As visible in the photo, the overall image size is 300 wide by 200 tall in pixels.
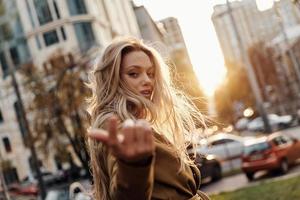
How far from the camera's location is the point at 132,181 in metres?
1.80

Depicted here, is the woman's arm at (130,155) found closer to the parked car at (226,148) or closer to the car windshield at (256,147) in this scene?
the car windshield at (256,147)

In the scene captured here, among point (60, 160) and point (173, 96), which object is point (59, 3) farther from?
point (173, 96)

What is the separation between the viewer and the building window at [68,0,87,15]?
5222cm

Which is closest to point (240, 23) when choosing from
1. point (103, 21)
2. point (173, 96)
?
point (103, 21)

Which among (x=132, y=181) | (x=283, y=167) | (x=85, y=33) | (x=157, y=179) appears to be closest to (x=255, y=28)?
(x=85, y=33)

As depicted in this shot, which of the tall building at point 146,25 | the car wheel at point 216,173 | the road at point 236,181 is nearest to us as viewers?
the road at point 236,181

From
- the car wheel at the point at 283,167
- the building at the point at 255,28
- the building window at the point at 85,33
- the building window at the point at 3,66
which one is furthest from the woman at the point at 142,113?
the building window at the point at 3,66

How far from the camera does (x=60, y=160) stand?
30.4 m

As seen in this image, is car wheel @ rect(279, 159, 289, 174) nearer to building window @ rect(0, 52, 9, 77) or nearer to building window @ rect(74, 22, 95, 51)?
building window @ rect(74, 22, 95, 51)

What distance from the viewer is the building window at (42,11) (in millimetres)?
52406

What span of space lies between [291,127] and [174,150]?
164ft

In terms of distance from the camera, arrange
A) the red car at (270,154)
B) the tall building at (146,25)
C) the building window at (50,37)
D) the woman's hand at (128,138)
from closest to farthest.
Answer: the woman's hand at (128,138) < the red car at (270,154) < the building window at (50,37) < the tall building at (146,25)

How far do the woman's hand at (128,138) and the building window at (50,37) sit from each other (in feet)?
167

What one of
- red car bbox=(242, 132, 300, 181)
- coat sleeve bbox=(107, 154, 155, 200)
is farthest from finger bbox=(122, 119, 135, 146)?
red car bbox=(242, 132, 300, 181)
